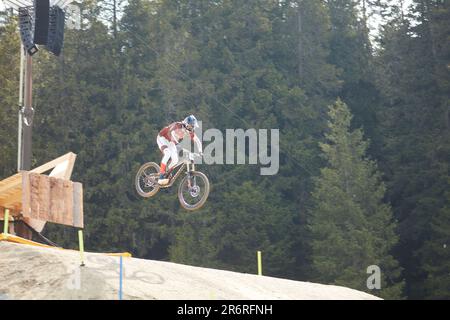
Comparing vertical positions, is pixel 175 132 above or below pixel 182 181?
above

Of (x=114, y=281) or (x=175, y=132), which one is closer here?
(x=114, y=281)

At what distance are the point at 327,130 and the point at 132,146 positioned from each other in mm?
11405

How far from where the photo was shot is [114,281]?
15.3 m

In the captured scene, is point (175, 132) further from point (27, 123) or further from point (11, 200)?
point (11, 200)

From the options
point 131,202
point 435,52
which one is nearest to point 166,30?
point 131,202

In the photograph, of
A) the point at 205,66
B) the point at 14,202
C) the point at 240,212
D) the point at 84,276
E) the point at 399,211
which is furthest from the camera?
the point at 205,66

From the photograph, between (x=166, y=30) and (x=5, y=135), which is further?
(x=166, y=30)

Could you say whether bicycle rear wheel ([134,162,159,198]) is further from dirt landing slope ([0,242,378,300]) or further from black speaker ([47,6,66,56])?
black speaker ([47,6,66,56])

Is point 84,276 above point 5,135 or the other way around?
the other way around

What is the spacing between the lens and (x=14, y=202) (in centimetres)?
2184

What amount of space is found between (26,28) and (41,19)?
60cm

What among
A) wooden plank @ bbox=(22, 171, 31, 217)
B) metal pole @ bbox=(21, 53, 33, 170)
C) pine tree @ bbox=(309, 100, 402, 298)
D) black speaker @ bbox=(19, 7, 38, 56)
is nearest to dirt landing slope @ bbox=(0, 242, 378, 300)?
wooden plank @ bbox=(22, 171, 31, 217)

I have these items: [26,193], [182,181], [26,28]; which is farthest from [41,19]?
[182,181]

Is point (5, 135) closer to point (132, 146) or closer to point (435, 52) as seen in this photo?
point (132, 146)
